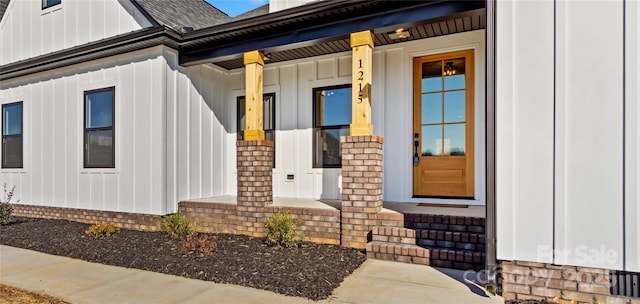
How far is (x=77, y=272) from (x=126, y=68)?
12.6ft

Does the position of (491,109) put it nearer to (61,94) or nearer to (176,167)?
(176,167)

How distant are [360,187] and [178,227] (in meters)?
3.08

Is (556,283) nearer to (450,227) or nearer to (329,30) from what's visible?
(450,227)

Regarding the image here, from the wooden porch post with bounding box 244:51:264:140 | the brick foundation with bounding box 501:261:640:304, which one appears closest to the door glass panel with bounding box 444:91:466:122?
the brick foundation with bounding box 501:261:640:304

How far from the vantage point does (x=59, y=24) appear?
24.2ft

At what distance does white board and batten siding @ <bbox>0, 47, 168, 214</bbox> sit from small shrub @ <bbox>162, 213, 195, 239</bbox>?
44cm

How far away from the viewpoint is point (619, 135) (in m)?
2.94

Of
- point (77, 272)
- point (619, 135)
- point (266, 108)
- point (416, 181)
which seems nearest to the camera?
point (619, 135)

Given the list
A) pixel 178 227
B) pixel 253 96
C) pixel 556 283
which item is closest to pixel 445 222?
pixel 556 283

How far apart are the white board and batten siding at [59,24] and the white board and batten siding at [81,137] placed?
55cm

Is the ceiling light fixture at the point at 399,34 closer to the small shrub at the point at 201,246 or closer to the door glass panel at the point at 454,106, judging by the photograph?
the door glass panel at the point at 454,106

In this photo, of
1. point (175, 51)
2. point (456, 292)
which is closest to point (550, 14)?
point (456, 292)

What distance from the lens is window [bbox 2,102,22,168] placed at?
26.8 ft

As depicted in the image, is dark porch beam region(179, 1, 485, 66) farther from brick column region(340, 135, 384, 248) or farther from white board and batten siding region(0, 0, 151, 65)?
brick column region(340, 135, 384, 248)
